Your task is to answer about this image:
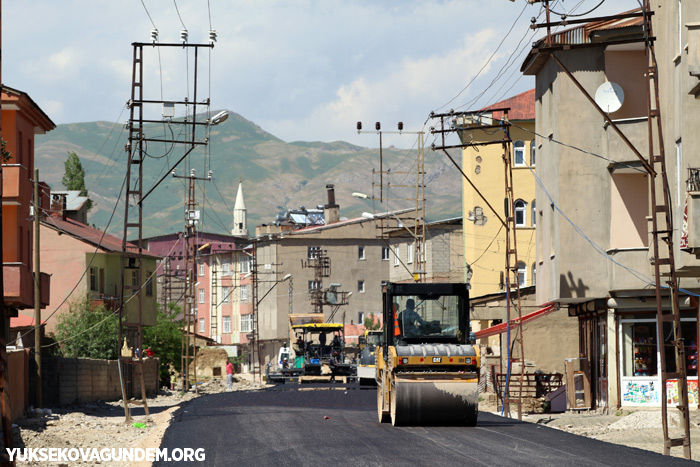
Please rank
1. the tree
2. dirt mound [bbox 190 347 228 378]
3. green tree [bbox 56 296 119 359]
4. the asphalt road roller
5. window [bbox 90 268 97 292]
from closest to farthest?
the asphalt road roller < green tree [bbox 56 296 119 359] < window [bbox 90 268 97 292] < dirt mound [bbox 190 347 228 378] < the tree

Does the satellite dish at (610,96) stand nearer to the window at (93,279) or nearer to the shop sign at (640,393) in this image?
the shop sign at (640,393)

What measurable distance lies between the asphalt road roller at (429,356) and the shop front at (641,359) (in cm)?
1080

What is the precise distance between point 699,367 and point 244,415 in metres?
12.7

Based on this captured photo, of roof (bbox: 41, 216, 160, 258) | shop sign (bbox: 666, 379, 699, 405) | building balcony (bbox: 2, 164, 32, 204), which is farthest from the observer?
roof (bbox: 41, 216, 160, 258)

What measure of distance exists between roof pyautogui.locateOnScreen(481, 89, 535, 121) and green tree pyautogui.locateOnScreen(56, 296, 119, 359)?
2699 cm

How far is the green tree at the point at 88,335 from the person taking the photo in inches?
2135

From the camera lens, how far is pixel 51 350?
5262 cm

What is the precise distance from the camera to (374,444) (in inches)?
799

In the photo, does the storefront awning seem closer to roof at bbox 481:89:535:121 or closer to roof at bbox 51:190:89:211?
roof at bbox 481:89:535:121

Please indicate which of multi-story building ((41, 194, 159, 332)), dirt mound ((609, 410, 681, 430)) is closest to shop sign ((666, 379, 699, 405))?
dirt mound ((609, 410, 681, 430))

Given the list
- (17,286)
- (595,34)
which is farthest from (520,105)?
(17,286)

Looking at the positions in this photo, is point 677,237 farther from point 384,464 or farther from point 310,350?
point 310,350

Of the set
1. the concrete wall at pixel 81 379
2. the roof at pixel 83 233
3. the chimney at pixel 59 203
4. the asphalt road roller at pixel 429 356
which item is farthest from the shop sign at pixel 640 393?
the chimney at pixel 59 203

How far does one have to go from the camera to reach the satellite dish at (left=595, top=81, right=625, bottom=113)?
103ft
